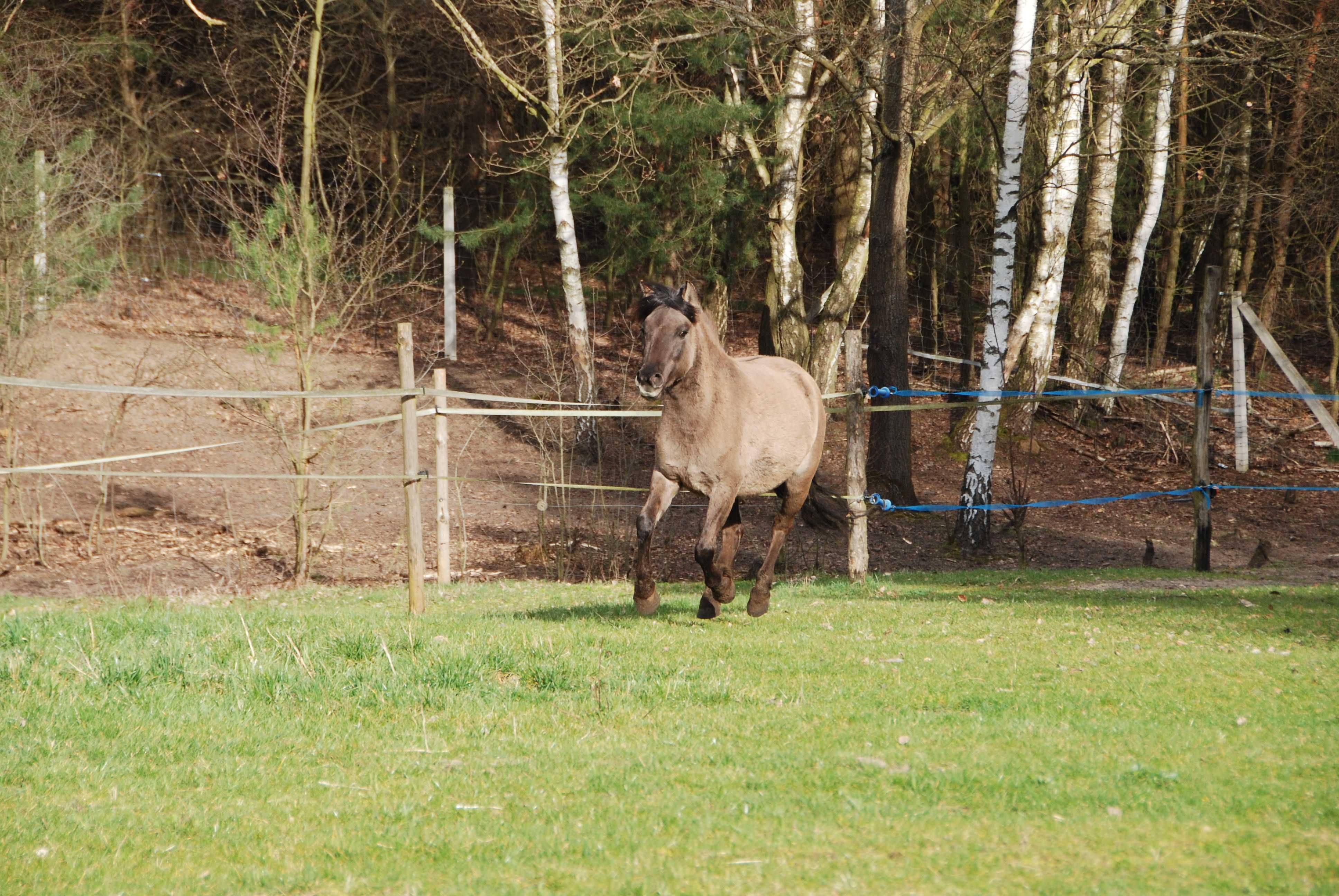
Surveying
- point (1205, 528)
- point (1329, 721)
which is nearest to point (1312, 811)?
point (1329, 721)

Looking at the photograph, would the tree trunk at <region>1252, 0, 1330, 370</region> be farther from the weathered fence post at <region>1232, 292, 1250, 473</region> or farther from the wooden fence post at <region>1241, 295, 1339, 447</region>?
the wooden fence post at <region>1241, 295, 1339, 447</region>

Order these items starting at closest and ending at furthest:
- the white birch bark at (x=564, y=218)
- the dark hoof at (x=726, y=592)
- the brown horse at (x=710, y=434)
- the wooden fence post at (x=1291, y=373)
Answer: the brown horse at (x=710, y=434)
the dark hoof at (x=726, y=592)
the wooden fence post at (x=1291, y=373)
the white birch bark at (x=564, y=218)

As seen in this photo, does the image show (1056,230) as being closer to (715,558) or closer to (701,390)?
(701,390)

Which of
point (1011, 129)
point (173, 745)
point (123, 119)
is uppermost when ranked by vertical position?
point (123, 119)

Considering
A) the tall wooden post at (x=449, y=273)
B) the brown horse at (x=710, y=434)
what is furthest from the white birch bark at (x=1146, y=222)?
the brown horse at (x=710, y=434)

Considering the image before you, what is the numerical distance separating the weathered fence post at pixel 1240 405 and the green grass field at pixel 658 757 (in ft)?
41.3

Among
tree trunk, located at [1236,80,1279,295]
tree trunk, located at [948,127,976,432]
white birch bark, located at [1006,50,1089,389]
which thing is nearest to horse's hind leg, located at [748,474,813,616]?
white birch bark, located at [1006,50,1089,389]

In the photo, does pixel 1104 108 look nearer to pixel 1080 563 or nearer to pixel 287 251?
pixel 1080 563

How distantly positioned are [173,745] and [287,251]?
7986 millimetres

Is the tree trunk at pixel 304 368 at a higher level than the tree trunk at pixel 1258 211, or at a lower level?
lower

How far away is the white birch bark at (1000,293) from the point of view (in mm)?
13391

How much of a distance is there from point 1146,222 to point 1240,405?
371cm

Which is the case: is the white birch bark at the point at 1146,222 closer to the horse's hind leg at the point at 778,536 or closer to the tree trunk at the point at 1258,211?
the tree trunk at the point at 1258,211

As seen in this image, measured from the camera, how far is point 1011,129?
1373 centimetres
